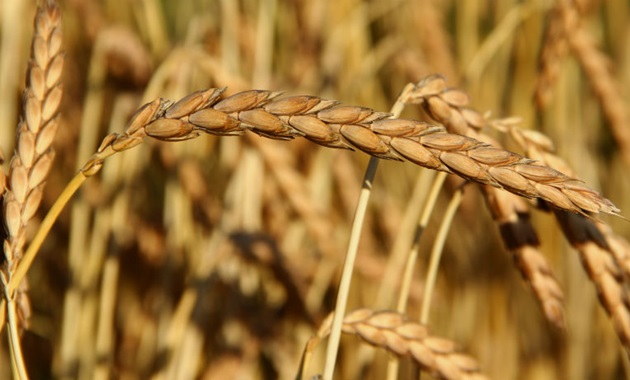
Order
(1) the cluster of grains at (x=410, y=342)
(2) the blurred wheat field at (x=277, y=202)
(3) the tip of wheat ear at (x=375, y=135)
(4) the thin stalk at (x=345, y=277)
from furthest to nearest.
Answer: (2) the blurred wheat field at (x=277, y=202)
(1) the cluster of grains at (x=410, y=342)
(4) the thin stalk at (x=345, y=277)
(3) the tip of wheat ear at (x=375, y=135)

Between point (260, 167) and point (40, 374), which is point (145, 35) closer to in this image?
point (260, 167)

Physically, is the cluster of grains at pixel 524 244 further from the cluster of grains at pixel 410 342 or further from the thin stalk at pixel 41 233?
the thin stalk at pixel 41 233

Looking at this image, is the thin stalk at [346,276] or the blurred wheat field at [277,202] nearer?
the thin stalk at [346,276]

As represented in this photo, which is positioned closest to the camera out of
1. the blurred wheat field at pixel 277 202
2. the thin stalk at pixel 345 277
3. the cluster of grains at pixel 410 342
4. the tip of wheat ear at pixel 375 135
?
the tip of wheat ear at pixel 375 135

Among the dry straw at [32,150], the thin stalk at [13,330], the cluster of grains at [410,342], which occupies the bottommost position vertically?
the thin stalk at [13,330]

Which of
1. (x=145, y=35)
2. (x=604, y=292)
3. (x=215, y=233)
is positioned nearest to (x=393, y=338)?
(x=604, y=292)

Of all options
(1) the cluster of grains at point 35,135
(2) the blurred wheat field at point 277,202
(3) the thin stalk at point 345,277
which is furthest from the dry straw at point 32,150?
(2) the blurred wheat field at point 277,202

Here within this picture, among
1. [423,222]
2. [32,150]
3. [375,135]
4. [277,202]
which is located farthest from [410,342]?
[277,202]
